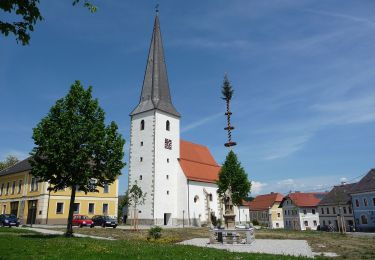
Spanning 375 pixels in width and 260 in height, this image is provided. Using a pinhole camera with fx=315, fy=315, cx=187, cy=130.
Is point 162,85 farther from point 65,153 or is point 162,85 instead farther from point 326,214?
point 326,214

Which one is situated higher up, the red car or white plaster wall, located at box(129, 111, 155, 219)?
white plaster wall, located at box(129, 111, 155, 219)

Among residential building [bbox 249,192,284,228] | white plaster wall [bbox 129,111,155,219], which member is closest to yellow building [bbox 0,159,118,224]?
white plaster wall [bbox 129,111,155,219]

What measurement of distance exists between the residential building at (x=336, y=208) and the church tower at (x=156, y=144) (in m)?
32.5

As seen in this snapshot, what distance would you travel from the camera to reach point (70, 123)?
70.7 feet

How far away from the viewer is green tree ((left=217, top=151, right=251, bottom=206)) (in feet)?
149

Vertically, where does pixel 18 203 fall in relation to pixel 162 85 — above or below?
below

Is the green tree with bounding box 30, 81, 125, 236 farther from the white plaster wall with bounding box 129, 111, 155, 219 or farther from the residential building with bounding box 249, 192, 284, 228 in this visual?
the residential building with bounding box 249, 192, 284, 228

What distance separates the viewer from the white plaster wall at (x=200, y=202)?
48562 mm

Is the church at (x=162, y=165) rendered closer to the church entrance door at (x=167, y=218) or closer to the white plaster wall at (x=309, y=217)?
the church entrance door at (x=167, y=218)

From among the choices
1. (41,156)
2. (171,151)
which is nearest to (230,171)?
(171,151)

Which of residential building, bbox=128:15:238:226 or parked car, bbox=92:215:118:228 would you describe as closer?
parked car, bbox=92:215:118:228

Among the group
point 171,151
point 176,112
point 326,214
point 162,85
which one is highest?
point 162,85

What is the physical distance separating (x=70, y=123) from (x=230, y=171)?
94.6ft

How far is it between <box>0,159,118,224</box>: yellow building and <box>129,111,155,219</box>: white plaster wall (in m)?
3.83
